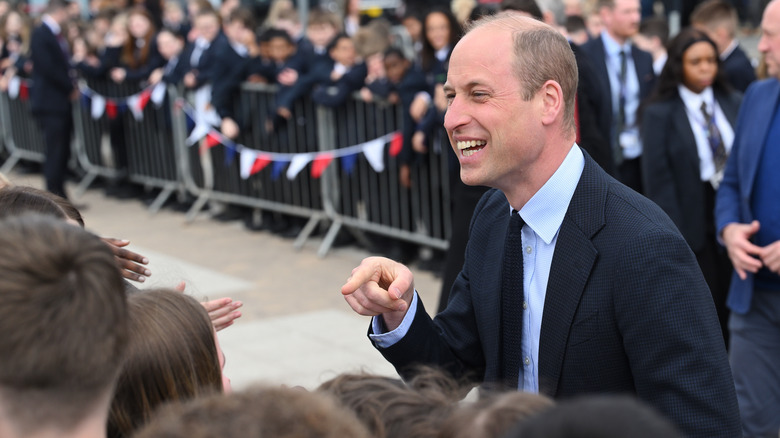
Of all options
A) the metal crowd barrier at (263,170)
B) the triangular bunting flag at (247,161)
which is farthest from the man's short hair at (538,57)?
the triangular bunting flag at (247,161)

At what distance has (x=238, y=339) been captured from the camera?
6809 mm

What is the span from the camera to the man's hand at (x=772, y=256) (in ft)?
13.3

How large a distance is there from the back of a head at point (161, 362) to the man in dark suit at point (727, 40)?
6.09 metres

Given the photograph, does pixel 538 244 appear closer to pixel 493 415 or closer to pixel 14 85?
pixel 493 415

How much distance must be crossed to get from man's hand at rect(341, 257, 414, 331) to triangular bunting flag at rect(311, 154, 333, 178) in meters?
6.74

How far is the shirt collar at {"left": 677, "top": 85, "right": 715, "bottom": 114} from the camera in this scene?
5.87 meters

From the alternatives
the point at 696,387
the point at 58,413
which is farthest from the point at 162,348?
the point at 696,387

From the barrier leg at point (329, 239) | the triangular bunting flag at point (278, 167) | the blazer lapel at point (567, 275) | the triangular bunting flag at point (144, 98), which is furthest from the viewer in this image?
the triangular bunting flag at point (144, 98)

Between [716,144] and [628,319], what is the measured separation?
3.78 meters

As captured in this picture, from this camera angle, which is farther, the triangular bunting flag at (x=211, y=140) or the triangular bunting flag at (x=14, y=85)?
the triangular bunting flag at (x=14, y=85)

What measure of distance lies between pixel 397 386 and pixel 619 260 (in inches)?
30.0

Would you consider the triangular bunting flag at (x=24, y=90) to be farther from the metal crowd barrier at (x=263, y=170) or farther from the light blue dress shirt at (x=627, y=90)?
the light blue dress shirt at (x=627, y=90)

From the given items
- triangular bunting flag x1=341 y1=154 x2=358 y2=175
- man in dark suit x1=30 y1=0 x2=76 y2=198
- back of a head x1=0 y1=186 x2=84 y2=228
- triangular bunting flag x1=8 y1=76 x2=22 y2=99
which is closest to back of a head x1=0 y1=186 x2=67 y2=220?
back of a head x1=0 y1=186 x2=84 y2=228

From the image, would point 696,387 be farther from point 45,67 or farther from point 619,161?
point 45,67
